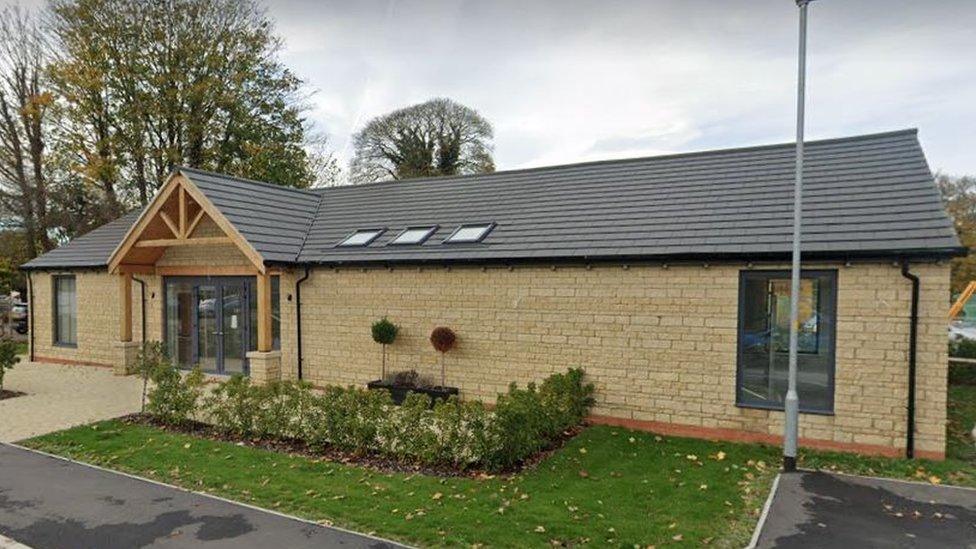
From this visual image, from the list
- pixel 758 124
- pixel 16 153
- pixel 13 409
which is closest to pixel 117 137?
pixel 16 153

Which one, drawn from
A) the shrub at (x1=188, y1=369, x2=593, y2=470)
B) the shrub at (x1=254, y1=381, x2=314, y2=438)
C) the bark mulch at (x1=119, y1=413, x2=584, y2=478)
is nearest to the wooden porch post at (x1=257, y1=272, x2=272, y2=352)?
the shrub at (x1=188, y1=369, x2=593, y2=470)

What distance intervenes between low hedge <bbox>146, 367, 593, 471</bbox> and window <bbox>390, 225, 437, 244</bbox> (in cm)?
467

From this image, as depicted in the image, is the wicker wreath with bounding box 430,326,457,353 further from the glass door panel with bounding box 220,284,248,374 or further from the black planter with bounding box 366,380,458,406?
the glass door panel with bounding box 220,284,248,374

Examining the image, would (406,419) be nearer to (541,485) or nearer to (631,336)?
(541,485)

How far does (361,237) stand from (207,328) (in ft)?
17.6

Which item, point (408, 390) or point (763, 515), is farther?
point (408, 390)

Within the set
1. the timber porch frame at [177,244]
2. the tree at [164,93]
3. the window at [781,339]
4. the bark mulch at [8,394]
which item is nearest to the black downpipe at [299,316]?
the timber porch frame at [177,244]

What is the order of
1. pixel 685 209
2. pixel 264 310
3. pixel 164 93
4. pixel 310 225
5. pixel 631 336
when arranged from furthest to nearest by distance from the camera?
1. pixel 164 93
2. pixel 310 225
3. pixel 264 310
4. pixel 685 209
5. pixel 631 336

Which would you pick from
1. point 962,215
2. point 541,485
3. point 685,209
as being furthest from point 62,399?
point 962,215

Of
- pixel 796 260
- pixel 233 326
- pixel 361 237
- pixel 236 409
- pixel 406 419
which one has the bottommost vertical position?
pixel 236 409

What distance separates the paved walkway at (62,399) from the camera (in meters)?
10.7

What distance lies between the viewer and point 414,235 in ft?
44.7

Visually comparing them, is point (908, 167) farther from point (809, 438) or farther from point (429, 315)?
point (429, 315)

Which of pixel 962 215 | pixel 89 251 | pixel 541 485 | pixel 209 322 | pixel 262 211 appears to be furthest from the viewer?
pixel 962 215
